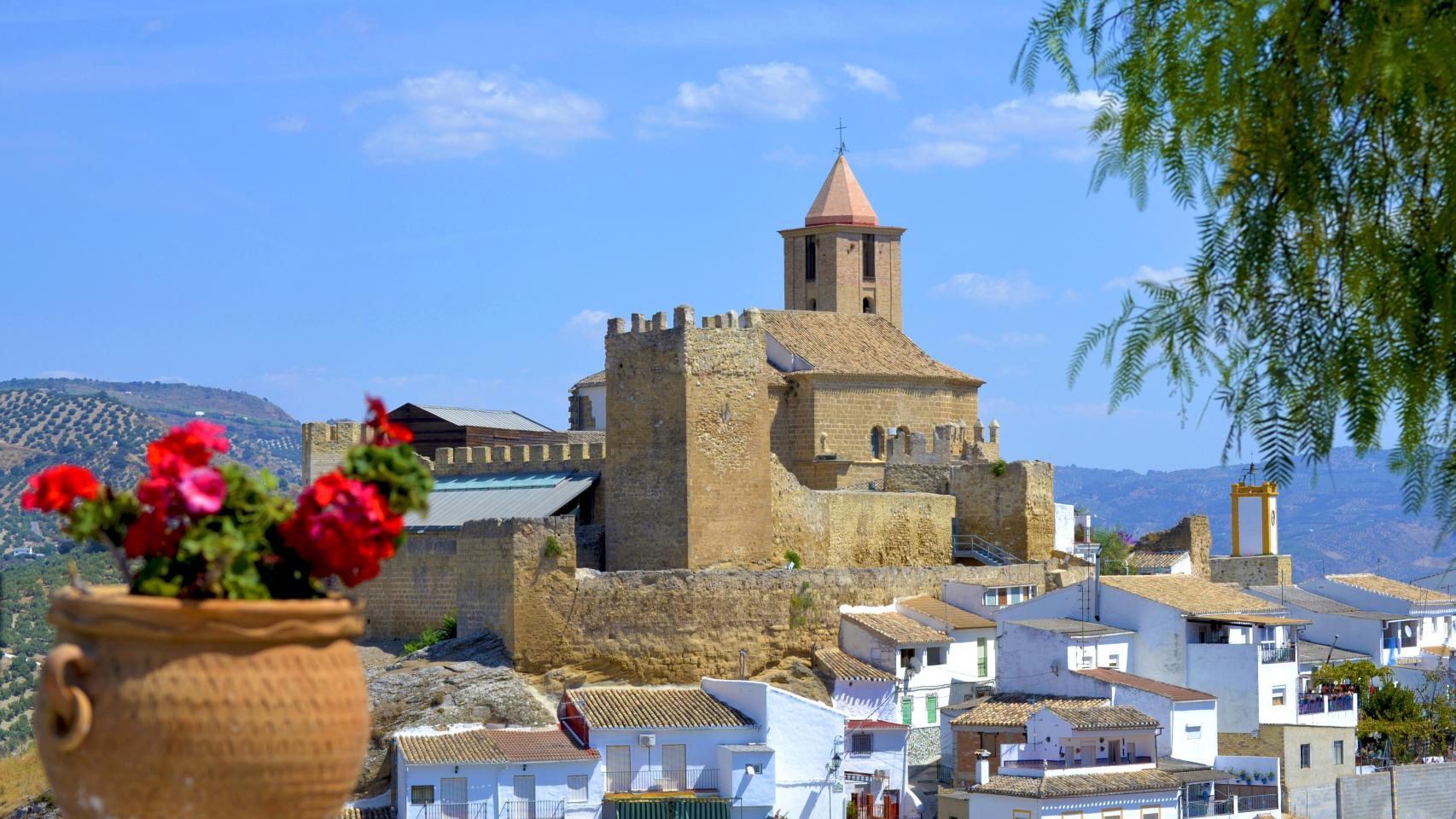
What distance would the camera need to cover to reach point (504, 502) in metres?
35.1

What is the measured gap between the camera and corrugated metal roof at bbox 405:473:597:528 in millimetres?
33844

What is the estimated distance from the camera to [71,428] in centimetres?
11444

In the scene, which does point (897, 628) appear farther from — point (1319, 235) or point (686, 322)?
point (1319, 235)

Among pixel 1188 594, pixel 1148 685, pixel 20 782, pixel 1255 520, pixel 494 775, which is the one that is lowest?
pixel 20 782

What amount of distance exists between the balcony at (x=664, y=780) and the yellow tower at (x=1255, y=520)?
2020 centimetres

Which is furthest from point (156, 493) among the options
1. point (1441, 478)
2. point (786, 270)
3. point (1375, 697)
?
point (786, 270)

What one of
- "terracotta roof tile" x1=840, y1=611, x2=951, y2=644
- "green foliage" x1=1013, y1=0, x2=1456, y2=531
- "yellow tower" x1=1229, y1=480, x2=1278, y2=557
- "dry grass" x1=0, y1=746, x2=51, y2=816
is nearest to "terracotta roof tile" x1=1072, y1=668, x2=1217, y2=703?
"terracotta roof tile" x1=840, y1=611, x2=951, y2=644

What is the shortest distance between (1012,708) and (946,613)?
108 inches

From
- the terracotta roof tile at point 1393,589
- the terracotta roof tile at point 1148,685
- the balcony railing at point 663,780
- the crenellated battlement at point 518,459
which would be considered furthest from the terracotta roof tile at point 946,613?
the terracotta roof tile at point 1393,589

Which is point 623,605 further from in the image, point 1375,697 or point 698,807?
point 1375,697

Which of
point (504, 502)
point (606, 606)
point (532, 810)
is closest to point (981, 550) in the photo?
point (504, 502)

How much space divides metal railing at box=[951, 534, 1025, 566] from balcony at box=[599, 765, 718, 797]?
9.75 m

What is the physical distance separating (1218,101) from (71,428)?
115 m

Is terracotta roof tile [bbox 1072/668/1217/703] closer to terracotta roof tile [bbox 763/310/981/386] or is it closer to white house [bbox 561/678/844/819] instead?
white house [bbox 561/678/844/819]
